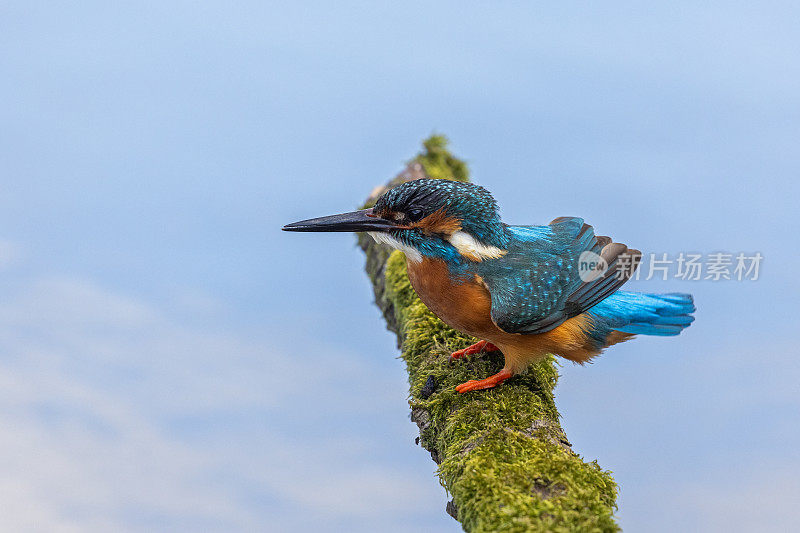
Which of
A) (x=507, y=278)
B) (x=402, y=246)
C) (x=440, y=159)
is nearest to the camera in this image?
(x=507, y=278)

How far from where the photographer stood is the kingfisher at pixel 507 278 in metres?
3.64

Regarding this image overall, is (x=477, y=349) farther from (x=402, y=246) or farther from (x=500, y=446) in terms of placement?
(x=500, y=446)

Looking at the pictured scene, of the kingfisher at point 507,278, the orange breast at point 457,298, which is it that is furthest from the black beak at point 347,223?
the orange breast at point 457,298

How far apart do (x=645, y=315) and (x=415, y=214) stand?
4.68 feet

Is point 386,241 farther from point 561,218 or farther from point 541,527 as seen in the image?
point 541,527

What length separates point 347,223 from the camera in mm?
3873

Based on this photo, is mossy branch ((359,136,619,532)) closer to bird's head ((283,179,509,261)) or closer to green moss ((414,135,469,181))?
bird's head ((283,179,509,261))

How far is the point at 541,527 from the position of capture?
8.67 ft

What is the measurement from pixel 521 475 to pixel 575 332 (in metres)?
1.08

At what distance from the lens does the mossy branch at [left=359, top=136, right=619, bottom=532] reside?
2809 mm

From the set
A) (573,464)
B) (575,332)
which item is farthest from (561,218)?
(573,464)

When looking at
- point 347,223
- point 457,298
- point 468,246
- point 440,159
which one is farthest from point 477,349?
point 440,159

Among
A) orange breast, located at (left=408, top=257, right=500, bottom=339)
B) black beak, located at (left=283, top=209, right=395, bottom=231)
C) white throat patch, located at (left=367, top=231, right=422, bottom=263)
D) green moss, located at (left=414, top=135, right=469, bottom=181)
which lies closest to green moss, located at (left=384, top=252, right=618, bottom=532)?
orange breast, located at (left=408, top=257, right=500, bottom=339)

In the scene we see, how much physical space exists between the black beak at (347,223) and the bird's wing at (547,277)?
2.00 feet
